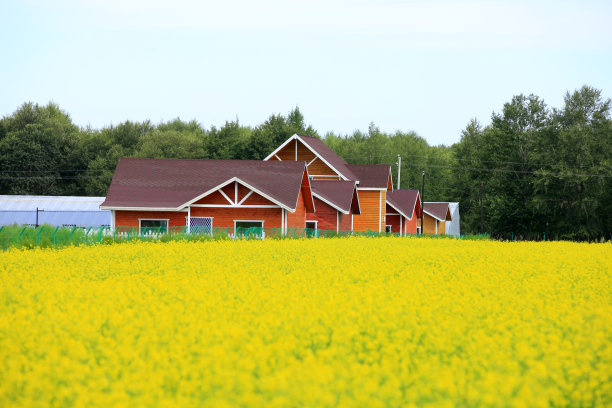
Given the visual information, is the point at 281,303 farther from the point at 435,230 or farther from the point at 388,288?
the point at 435,230

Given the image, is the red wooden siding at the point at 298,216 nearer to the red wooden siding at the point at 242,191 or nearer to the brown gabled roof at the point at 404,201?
the red wooden siding at the point at 242,191

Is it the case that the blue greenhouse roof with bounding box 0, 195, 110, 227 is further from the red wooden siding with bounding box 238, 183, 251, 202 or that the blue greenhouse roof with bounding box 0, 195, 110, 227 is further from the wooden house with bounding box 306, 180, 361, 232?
the red wooden siding with bounding box 238, 183, 251, 202

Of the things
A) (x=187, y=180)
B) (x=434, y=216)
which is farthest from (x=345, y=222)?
(x=434, y=216)

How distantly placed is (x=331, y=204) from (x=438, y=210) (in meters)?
31.0

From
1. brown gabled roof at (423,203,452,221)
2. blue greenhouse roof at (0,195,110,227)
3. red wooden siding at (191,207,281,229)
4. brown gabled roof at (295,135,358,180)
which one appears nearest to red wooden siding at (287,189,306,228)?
red wooden siding at (191,207,281,229)

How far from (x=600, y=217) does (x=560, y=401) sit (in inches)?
2704

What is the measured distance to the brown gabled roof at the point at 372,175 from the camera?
5438 cm

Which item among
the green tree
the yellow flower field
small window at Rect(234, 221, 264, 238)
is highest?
the green tree

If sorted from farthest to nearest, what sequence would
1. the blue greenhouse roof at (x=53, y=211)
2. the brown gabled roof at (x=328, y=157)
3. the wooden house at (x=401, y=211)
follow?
the wooden house at (x=401, y=211) → the blue greenhouse roof at (x=53, y=211) → the brown gabled roof at (x=328, y=157)

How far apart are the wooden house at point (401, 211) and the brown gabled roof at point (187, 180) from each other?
55.8 ft

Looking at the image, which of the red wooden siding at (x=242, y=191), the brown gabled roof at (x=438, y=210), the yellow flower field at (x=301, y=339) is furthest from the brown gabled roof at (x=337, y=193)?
the yellow flower field at (x=301, y=339)

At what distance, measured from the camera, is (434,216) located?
238 feet

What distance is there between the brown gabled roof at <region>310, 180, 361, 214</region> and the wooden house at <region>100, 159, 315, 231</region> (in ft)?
16.4

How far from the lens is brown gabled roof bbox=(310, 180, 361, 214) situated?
154 feet
